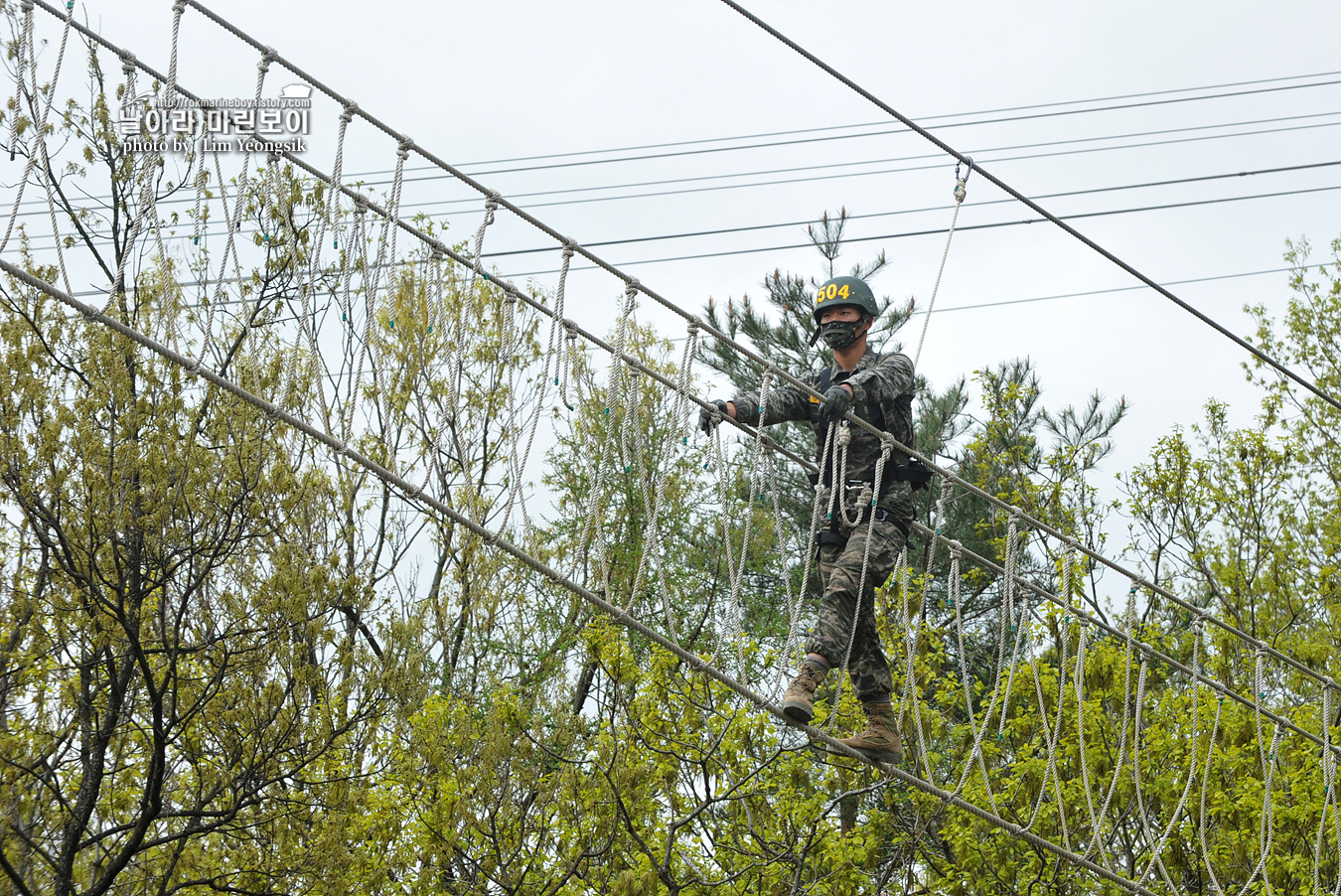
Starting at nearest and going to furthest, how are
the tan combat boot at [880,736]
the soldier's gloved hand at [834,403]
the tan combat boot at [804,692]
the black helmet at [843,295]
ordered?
the tan combat boot at [804,692]
the soldier's gloved hand at [834,403]
the tan combat boot at [880,736]
the black helmet at [843,295]

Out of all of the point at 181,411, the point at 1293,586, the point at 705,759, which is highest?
the point at 1293,586

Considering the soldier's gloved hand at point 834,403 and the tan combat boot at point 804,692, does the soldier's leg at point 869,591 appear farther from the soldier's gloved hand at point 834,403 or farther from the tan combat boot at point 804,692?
the soldier's gloved hand at point 834,403

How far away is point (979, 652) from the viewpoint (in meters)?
13.8

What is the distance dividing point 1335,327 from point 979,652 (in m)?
4.93

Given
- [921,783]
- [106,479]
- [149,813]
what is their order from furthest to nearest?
[106,479] → [149,813] → [921,783]

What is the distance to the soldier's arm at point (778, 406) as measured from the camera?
5023 millimetres

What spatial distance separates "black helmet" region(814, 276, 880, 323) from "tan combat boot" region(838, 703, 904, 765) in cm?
142

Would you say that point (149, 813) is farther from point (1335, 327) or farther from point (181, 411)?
point (1335, 327)

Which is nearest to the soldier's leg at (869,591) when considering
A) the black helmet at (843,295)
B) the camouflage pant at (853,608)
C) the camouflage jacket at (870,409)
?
the camouflage pant at (853,608)

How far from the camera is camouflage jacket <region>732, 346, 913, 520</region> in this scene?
5000mm

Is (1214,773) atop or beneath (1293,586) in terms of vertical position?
beneath

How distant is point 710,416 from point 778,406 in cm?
28

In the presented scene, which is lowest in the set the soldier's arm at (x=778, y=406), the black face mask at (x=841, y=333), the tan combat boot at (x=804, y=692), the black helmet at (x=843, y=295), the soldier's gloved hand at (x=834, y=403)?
the tan combat boot at (x=804, y=692)

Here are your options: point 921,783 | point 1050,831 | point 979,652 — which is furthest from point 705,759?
point 979,652
